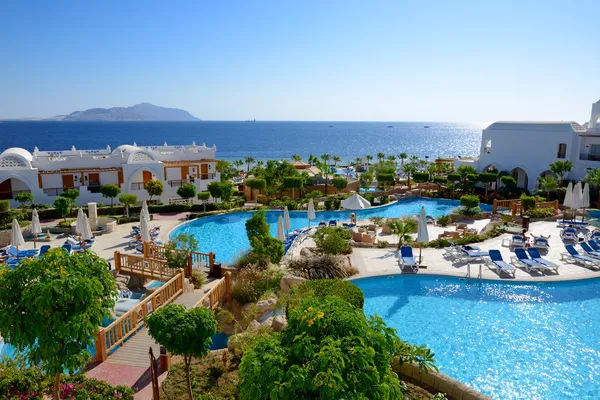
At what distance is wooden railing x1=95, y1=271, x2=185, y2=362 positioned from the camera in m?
10.1

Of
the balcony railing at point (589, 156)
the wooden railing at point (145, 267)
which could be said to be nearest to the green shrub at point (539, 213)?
the balcony railing at point (589, 156)

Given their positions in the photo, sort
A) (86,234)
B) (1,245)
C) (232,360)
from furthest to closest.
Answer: (1,245)
(86,234)
(232,360)

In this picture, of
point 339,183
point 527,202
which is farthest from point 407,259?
point 339,183

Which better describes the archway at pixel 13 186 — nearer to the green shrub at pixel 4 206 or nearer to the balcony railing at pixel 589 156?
the green shrub at pixel 4 206

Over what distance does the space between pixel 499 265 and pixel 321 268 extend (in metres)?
6.42

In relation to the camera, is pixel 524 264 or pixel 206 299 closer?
pixel 206 299

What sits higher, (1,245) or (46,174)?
(46,174)

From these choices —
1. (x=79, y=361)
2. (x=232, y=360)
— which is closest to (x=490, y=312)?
(x=232, y=360)

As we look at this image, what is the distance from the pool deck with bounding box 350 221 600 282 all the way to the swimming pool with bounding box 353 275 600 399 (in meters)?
0.35

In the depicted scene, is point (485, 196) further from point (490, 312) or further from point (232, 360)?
point (232, 360)

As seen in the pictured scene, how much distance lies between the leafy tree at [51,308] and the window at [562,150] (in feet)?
116

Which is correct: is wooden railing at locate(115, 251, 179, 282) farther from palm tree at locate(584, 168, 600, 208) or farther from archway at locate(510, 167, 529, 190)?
archway at locate(510, 167, 529, 190)

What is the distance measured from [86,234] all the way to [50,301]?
1504cm

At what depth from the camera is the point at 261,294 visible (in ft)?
46.4
